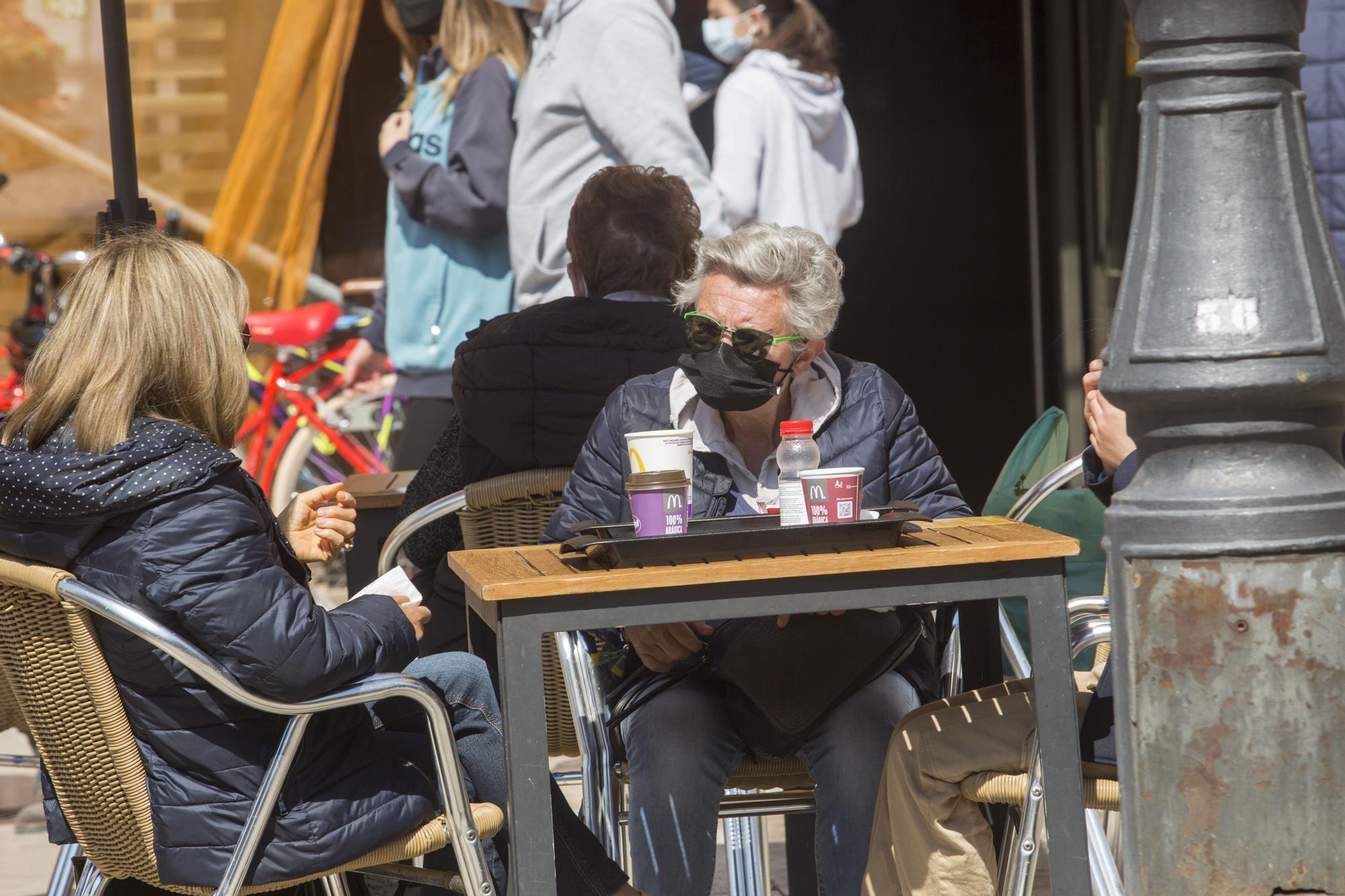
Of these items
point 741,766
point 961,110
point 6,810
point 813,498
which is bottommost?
point 6,810

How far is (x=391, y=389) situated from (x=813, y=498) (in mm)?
3753

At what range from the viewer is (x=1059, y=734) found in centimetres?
217

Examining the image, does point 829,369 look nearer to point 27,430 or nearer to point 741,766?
point 741,766

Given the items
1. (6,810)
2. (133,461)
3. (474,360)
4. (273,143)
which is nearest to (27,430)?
(133,461)

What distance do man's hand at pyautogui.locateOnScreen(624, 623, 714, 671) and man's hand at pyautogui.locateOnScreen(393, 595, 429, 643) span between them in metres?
0.36

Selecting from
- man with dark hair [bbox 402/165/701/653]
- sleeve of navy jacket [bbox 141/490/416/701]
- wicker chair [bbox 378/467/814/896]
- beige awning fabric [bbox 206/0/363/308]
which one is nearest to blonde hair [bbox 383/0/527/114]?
beige awning fabric [bbox 206/0/363/308]

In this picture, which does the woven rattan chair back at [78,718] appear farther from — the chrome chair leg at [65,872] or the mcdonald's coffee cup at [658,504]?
the mcdonald's coffee cup at [658,504]

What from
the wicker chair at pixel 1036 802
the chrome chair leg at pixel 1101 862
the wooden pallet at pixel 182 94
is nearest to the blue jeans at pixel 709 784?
the wicker chair at pixel 1036 802

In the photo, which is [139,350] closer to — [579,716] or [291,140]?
[579,716]

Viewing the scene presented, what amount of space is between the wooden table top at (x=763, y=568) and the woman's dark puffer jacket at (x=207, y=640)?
272mm

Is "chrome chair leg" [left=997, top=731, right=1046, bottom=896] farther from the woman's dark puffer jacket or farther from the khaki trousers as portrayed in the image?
the woman's dark puffer jacket

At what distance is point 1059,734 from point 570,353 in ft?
4.40

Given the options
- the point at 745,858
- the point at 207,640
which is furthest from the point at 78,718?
the point at 745,858

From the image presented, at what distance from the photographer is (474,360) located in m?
3.14
